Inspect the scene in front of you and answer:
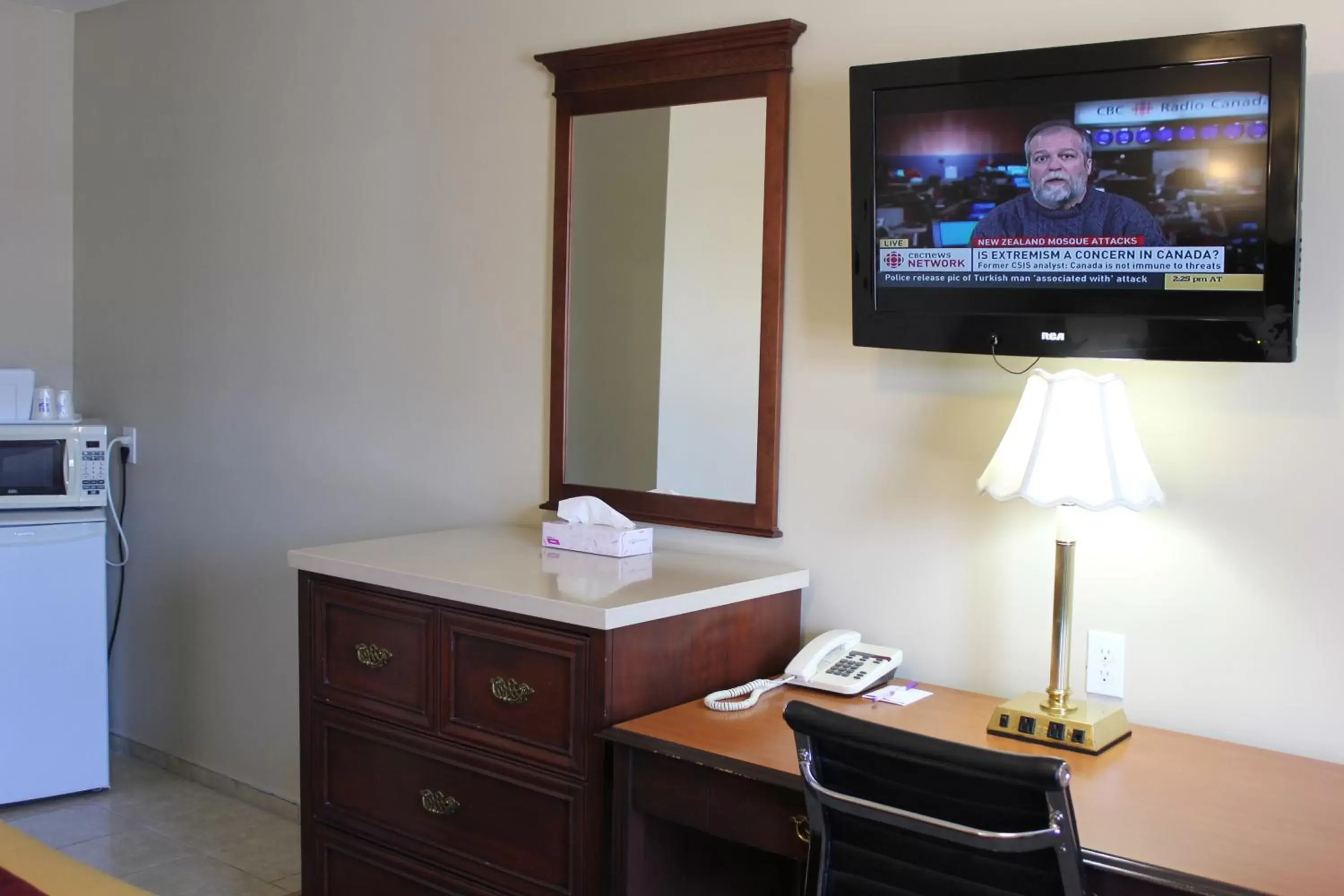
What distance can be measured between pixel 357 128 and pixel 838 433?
5.59ft

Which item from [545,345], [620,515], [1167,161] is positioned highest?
[1167,161]

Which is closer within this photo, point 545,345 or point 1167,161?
point 1167,161

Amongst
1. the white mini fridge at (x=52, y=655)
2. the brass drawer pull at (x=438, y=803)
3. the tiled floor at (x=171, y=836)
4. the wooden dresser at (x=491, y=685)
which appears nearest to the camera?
the wooden dresser at (x=491, y=685)

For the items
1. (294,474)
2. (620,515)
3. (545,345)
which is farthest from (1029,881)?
(294,474)

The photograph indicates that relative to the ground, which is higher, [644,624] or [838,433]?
[838,433]

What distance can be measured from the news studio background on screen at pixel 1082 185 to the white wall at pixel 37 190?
320 cm

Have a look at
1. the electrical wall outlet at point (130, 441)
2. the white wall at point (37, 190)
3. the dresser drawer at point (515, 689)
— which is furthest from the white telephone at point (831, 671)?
the white wall at point (37, 190)

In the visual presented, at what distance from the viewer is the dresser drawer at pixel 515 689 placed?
7.06 feet

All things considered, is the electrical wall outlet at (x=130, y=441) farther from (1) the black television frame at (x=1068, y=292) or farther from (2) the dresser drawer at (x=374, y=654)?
(1) the black television frame at (x=1068, y=292)

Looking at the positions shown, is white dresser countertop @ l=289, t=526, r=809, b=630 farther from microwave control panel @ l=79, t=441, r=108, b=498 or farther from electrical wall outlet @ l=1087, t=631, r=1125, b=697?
microwave control panel @ l=79, t=441, r=108, b=498

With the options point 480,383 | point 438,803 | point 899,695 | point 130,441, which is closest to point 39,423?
point 130,441

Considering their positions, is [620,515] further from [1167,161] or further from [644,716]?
[1167,161]

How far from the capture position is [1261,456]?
205cm

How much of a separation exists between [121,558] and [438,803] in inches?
94.5
